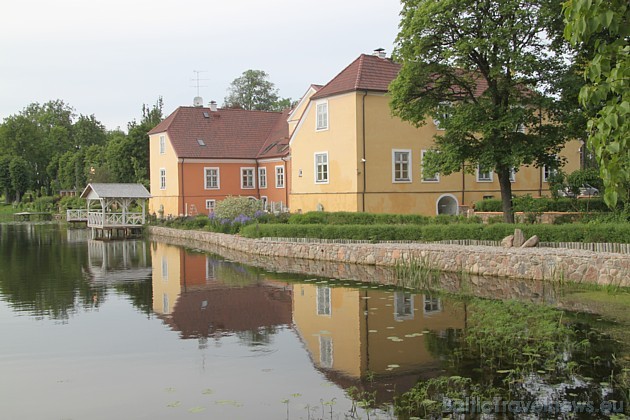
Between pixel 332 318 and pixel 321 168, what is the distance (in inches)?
677

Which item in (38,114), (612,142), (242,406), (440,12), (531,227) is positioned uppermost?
(38,114)

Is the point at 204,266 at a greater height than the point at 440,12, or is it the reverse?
the point at 440,12

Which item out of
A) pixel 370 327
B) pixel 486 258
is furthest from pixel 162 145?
pixel 370 327

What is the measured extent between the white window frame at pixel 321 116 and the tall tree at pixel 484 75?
7.81m

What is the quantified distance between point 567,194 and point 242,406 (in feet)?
67.4

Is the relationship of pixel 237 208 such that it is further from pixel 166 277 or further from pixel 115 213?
pixel 115 213

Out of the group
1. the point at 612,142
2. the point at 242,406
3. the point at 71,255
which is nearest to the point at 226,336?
the point at 242,406

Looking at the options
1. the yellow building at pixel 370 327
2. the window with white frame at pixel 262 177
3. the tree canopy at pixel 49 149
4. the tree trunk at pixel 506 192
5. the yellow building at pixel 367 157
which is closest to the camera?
the yellow building at pixel 370 327

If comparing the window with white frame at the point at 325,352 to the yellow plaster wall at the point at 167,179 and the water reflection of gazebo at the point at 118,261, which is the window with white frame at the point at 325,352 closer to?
the water reflection of gazebo at the point at 118,261

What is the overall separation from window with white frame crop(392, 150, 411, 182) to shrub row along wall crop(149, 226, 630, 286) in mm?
7372

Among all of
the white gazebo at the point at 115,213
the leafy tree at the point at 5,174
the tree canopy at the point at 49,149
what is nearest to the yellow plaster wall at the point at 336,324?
the white gazebo at the point at 115,213

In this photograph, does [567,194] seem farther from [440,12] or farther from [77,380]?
[77,380]

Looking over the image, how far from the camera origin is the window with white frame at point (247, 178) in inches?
1527

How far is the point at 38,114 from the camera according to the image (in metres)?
91.7
